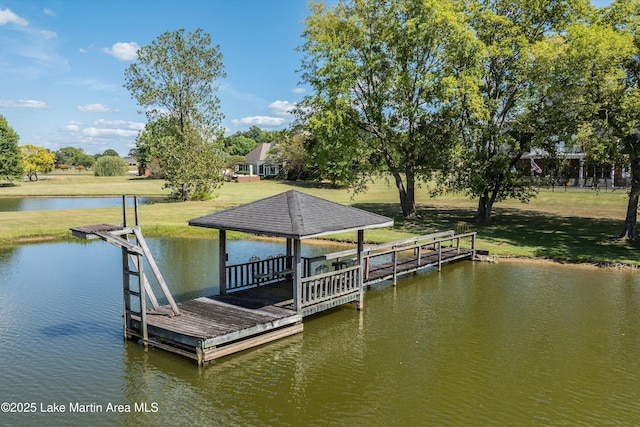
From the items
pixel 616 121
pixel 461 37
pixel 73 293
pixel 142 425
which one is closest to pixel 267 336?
pixel 142 425

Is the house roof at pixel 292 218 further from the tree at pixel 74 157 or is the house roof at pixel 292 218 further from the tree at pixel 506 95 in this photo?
the tree at pixel 74 157

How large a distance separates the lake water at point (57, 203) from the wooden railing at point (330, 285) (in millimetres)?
34460

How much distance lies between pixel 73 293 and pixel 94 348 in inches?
215

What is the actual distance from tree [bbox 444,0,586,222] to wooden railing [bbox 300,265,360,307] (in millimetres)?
16698

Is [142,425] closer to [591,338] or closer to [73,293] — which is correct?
[73,293]

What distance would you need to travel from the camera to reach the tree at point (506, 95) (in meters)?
28.0

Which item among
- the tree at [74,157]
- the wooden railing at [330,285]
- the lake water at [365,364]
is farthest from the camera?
the tree at [74,157]

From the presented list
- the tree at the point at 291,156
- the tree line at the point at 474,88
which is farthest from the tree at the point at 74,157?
the tree line at the point at 474,88

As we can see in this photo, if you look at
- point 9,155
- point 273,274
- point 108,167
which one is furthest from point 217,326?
point 108,167

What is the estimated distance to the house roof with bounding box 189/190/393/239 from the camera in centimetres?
1264

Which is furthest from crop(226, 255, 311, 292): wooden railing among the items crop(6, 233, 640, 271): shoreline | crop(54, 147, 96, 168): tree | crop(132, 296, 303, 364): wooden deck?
crop(54, 147, 96, 168): tree

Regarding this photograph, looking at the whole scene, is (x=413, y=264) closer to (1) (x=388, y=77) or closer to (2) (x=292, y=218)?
(2) (x=292, y=218)

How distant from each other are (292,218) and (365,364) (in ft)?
14.1

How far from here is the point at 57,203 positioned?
48.0 m
